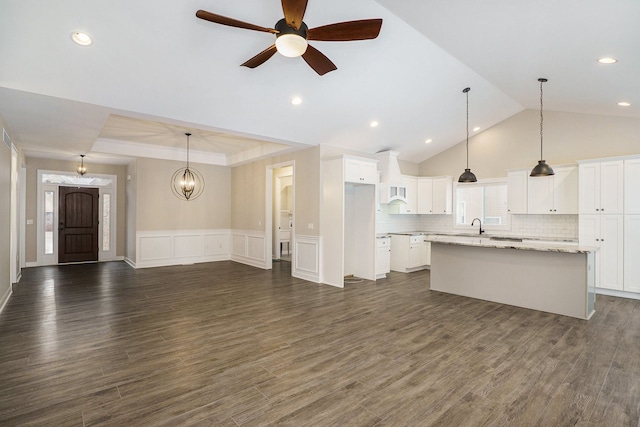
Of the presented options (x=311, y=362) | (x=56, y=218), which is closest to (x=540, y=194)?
(x=311, y=362)

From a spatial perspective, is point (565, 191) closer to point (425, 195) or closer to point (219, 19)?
point (425, 195)

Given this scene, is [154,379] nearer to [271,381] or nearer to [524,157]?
[271,381]

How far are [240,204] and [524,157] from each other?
23.8 ft

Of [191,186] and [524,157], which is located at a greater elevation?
[524,157]

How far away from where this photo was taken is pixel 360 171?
6391 millimetres

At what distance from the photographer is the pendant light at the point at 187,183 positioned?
849cm

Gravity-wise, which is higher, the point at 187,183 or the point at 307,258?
the point at 187,183

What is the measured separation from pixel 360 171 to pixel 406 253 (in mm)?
2503

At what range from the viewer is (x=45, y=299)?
5141 millimetres

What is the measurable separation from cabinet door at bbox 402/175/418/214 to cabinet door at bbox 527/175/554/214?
2.53 meters

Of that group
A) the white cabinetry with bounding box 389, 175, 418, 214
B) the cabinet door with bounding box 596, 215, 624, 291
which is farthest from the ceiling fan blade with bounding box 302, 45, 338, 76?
the cabinet door with bounding box 596, 215, 624, 291

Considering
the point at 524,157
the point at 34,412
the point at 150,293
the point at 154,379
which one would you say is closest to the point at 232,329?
the point at 154,379

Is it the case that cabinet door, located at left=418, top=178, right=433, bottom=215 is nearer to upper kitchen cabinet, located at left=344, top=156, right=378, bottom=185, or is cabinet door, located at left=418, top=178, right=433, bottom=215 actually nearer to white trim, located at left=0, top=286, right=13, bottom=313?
upper kitchen cabinet, located at left=344, top=156, right=378, bottom=185

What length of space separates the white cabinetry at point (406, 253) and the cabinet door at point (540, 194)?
2.32 m
